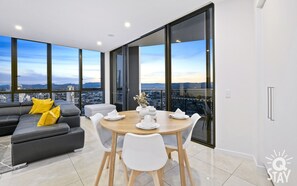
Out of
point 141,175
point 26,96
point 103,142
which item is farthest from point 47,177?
point 26,96

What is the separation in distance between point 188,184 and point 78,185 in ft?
4.38

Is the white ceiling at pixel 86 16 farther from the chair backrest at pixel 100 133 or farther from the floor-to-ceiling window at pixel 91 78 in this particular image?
the chair backrest at pixel 100 133

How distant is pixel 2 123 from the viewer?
137 inches

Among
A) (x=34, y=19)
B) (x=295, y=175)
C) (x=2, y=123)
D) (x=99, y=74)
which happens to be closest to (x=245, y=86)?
(x=295, y=175)

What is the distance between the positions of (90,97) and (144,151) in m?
5.46

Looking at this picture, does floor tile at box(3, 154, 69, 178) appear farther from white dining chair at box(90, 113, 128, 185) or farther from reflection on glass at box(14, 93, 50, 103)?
reflection on glass at box(14, 93, 50, 103)

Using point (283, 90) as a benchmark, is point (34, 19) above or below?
above

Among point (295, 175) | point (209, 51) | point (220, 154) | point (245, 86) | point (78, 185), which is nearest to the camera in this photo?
point (295, 175)

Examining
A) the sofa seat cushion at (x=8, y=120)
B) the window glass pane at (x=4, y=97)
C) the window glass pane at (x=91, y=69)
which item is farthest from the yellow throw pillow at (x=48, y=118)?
the window glass pane at (x=91, y=69)

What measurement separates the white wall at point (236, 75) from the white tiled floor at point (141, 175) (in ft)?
1.20

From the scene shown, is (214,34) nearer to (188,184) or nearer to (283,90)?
(283,90)

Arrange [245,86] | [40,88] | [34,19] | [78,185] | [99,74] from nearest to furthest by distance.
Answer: [78,185] < [245,86] < [34,19] < [40,88] < [99,74]

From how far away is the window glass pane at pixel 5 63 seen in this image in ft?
14.9

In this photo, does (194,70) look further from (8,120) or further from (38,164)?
(8,120)
